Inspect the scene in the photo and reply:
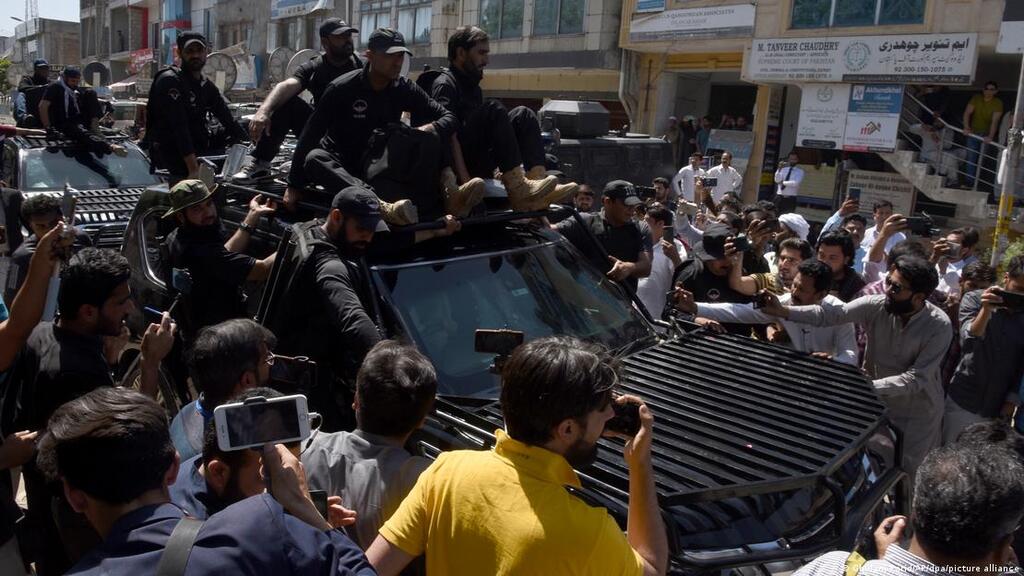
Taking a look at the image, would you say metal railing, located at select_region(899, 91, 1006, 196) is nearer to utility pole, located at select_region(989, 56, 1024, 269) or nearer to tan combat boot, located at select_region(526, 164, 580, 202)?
utility pole, located at select_region(989, 56, 1024, 269)

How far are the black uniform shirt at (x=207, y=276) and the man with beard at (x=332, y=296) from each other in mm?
688

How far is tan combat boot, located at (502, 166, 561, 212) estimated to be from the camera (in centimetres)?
468

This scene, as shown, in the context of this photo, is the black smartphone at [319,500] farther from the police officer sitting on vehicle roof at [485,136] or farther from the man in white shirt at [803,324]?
the man in white shirt at [803,324]

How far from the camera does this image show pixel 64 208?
4129 mm

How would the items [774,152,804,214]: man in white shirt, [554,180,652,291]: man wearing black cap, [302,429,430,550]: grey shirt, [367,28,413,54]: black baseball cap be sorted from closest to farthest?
[302,429,430,550]: grey shirt, [367,28,413,54]: black baseball cap, [554,180,652,291]: man wearing black cap, [774,152,804,214]: man in white shirt

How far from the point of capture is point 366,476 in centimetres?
258

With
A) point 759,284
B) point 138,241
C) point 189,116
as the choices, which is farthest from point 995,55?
point 138,241

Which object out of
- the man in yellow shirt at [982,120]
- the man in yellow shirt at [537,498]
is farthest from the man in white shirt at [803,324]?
the man in yellow shirt at [982,120]

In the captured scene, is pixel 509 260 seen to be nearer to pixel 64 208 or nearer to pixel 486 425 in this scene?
pixel 486 425

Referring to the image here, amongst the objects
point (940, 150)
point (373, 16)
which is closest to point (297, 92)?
point (940, 150)

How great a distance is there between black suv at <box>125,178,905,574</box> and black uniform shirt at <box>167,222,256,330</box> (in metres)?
0.33

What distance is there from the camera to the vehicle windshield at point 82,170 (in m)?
9.54

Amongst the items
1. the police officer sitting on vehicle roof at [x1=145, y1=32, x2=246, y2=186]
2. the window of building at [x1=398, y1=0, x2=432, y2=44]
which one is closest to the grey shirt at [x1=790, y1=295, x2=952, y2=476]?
the police officer sitting on vehicle roof at [x1=145, y1=32, x2=246, y2=186]

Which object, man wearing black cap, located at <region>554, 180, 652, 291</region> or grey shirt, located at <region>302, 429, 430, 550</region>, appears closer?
grey shirt, located at <region>302, 429, 430, 550</region>
